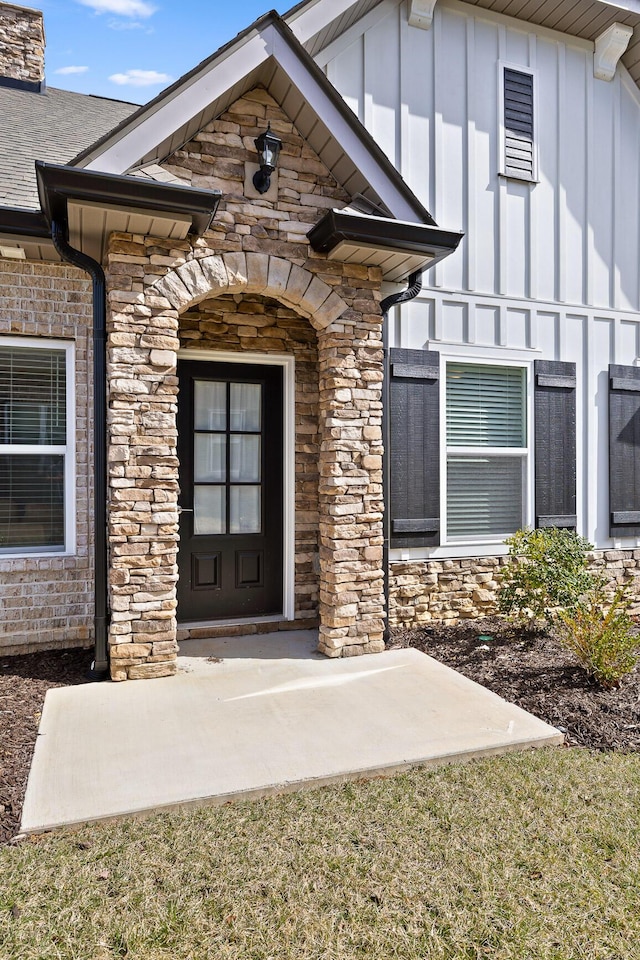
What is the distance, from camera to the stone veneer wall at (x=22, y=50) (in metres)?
7.57

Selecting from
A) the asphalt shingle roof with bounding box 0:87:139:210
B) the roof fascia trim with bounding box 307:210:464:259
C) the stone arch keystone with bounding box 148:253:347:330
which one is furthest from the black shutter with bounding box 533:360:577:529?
the asphalt shingle roof with bounding box 0:87:139:210

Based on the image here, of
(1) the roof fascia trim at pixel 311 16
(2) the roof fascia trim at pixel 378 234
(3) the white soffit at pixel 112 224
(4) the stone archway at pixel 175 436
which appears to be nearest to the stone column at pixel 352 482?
(4) the stone archway at pixel 175 436

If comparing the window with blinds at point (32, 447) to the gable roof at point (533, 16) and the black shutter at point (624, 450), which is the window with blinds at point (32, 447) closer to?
the gable roof at point (533, 16)

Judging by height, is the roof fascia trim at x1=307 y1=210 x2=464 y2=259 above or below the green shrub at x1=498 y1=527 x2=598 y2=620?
above

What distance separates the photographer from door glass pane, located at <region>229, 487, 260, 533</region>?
5.66 m

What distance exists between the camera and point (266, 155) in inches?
172

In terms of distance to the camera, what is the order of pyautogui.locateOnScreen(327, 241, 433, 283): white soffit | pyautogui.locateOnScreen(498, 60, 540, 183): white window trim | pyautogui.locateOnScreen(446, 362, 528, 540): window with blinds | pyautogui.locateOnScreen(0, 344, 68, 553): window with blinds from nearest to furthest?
pyautogui.locateOnScreen(327, 241, 433, 283): white soffit < pyautogui.locateOnScreen(0, 344, 68, 553): window with blinds < pyautogui.locateOnScreen(446, 362, 528, 540): window with blinds < pyautogui.locateOnScreen(498, 60, 540, 183): white window trim

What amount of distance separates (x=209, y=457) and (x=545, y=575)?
3149 millimetres

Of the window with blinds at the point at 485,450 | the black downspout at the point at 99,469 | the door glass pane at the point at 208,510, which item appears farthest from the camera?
the window with blinds at the point at 485,450

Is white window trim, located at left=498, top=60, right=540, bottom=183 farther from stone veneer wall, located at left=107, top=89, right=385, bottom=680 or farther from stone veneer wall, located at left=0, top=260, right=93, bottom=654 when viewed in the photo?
stone veneer wall, located at left=0, top=260, right=93, bottom=654

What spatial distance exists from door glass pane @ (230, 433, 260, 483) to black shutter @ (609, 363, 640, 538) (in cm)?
391

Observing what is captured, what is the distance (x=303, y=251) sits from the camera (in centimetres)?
474

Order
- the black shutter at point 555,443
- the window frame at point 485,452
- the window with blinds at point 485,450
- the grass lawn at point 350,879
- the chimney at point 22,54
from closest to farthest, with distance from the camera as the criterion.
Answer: the grass lawn at point 350,879
the window frame at point 485,452
the window with blinds at point 485,450
the black shutter at point 555,443
the chimney at point 22,54

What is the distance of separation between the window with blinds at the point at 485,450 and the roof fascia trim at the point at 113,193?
3.06 meters
